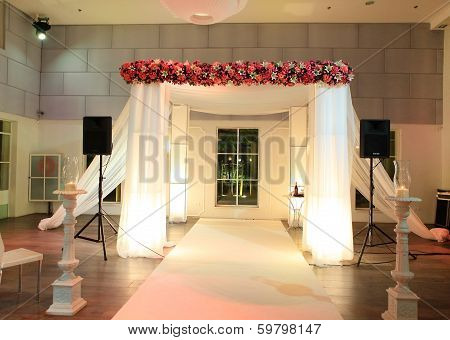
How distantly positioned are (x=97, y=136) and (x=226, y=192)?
3641 millimetres

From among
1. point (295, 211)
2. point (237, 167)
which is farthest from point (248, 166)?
point (295, 211)

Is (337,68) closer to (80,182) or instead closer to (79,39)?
(80,182)

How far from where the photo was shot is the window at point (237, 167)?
7543 mm

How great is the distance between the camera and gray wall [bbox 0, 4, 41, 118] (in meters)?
6.72

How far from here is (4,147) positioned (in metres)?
7.17

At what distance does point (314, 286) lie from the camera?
3.20m

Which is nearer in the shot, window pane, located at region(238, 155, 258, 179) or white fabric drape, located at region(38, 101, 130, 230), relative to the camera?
white fabric drape, located at region(38, 101, 130, 230)

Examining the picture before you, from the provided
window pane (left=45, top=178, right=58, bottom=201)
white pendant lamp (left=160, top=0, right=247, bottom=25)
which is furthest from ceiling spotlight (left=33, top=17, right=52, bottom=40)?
white pendant lamp (left=160, top=0, right=247, bottom=25)

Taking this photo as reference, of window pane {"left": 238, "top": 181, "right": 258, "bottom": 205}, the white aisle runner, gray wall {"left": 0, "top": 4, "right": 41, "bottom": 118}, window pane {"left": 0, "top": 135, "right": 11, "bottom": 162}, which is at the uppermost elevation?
gray wall {"left": 0, "top": 4, "right": 41, "bottom": 118}

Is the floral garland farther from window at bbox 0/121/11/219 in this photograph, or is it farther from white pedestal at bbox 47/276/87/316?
window at bbox 0/121/11/219

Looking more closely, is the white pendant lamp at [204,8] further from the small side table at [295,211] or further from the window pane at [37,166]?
the window pane at [37,166]

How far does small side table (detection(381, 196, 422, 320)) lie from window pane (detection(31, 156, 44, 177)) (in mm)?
6955

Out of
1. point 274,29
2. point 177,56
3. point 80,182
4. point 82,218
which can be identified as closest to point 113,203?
point 82,218

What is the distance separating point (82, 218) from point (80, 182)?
2.13 m
